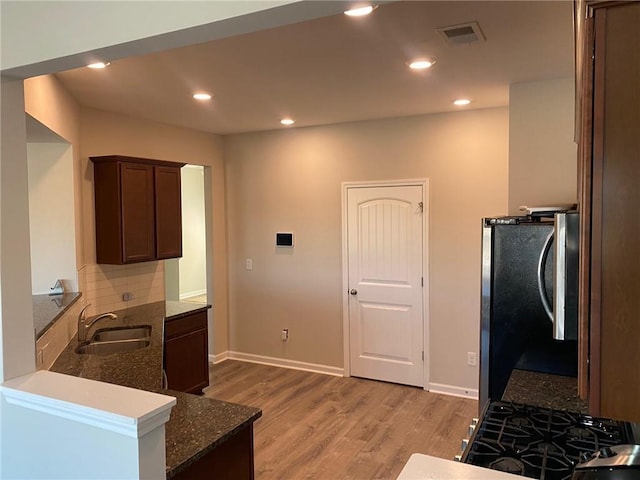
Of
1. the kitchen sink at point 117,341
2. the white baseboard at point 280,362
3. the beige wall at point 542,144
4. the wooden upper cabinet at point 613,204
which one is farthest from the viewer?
the white baseboard at point 280,362

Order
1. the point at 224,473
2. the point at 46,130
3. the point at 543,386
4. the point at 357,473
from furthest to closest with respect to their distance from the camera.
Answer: the point at 357,473, the point at 46,130, the point at 543,386, the point at 224,473

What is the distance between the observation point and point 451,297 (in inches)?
181

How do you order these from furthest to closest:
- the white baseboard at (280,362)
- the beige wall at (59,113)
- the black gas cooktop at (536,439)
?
the white baseboard at (280,362) → the beige wall at (59,113) → the black gas cooktop at (536,439)

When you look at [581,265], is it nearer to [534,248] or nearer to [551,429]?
[551,429]

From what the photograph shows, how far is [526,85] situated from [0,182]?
3235 mm

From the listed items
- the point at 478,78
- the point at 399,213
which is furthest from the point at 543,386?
the point at 399,213

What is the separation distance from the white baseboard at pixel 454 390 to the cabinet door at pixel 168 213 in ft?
9.03

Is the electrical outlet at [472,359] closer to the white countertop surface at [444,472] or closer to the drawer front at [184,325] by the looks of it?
the drawer front at [184,325]

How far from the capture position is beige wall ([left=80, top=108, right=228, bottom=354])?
4105mm

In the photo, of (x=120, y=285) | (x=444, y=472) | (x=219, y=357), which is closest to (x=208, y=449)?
(x=444, y=472)

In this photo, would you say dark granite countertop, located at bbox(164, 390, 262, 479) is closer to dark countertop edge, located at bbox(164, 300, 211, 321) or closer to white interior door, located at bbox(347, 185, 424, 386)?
dark countertop edge, located at bbox(164, 300, 211, 321)

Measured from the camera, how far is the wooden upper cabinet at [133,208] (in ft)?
13.3

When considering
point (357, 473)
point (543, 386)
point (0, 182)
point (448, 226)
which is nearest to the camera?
point (0, 182)

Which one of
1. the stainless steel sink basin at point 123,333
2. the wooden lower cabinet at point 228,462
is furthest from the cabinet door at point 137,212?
the wooden lower cabinet at point 228,462
